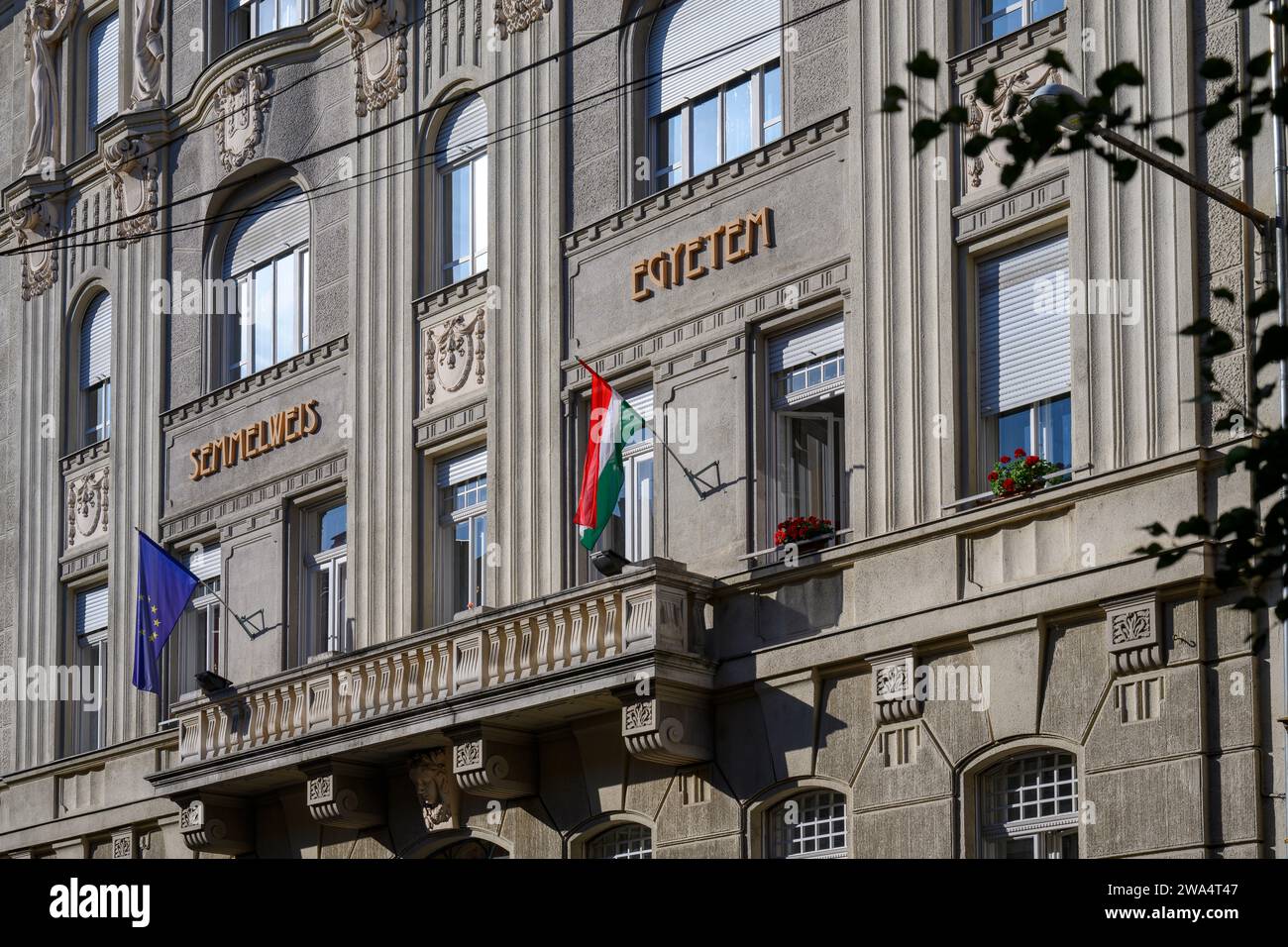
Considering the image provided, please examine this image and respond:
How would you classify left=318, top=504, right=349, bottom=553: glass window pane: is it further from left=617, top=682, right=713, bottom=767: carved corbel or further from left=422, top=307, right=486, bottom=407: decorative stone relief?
left=617, top=682, right=713, bottom=767: carved corbel

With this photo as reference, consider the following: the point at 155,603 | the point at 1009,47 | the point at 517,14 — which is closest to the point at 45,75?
the point at 155,603

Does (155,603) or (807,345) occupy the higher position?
(807,345)

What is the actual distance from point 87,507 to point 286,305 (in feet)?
16.9

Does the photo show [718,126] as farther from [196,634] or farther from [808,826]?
[196,634]

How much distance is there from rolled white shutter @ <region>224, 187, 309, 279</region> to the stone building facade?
0.29 feet

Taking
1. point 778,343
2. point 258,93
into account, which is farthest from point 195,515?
point 778,343

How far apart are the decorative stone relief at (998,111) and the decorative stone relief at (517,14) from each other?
6.86 m

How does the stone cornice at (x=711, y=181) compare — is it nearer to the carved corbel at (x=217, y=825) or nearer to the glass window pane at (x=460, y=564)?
the glass window pane at (x=460, y=564)

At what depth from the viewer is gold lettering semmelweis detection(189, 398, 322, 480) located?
101 ft

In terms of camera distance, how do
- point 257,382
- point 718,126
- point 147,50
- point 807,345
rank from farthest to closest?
point 147,50 → point 257,382 → point 718,126 → point 807,345

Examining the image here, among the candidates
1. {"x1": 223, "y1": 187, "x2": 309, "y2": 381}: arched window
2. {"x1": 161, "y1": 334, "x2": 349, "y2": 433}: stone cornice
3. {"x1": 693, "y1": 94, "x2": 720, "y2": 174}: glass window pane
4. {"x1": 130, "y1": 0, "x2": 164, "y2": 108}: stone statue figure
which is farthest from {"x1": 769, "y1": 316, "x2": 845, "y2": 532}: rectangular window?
{"x1": 130, "y1": 0, "x2": 164, "y2": 108}: stone statue figure

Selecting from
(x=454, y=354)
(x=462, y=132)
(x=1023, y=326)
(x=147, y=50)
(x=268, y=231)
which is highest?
(x=147, y=50)

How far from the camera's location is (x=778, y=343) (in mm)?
24906

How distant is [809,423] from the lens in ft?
80.7
